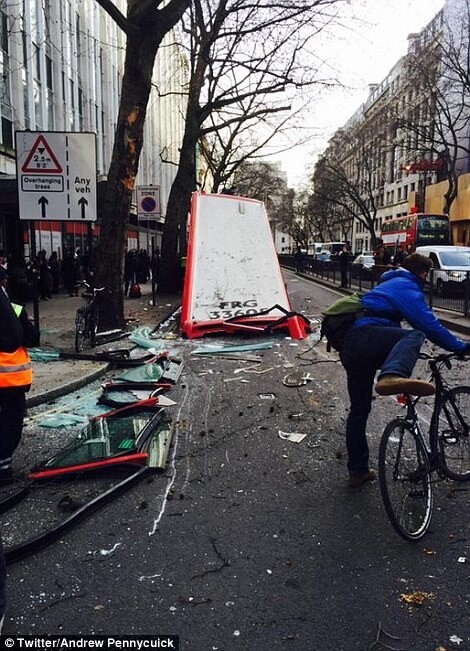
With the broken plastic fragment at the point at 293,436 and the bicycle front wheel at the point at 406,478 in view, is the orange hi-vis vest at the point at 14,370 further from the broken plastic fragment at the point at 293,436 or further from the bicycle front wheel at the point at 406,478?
the bicycle front wheel at the point at 406,478

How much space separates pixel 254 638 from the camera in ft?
8.73

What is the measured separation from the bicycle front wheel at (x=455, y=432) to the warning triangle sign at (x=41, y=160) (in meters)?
7.70

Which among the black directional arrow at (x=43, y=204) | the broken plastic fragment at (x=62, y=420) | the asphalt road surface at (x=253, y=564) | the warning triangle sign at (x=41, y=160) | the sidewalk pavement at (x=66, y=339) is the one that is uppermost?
the warning triangle sign at (x=41, y=160)

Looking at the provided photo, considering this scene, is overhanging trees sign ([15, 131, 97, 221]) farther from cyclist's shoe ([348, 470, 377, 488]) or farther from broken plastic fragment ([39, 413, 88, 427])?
cyclist's shoe ([348, 470, 377, 488])

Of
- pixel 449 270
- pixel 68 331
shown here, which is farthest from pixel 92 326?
pixel 449 270

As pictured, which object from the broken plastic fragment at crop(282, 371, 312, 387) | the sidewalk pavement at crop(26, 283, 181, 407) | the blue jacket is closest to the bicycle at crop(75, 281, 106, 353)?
the sidewalk pavement at crop(26, 283, 181, 407)

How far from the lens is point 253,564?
10.9 feet

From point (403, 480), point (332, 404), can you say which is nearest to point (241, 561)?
point (403, 480)

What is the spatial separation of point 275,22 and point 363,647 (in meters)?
19.0

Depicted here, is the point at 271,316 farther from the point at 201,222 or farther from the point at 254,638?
the point at 254,638

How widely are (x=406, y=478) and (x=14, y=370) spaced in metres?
2.90

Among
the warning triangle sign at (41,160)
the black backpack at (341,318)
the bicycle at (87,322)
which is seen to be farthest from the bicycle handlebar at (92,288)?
the black backpack at (341,318)

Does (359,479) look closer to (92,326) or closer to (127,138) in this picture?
(92,326)

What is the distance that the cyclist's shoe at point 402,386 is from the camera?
3.47 meters
